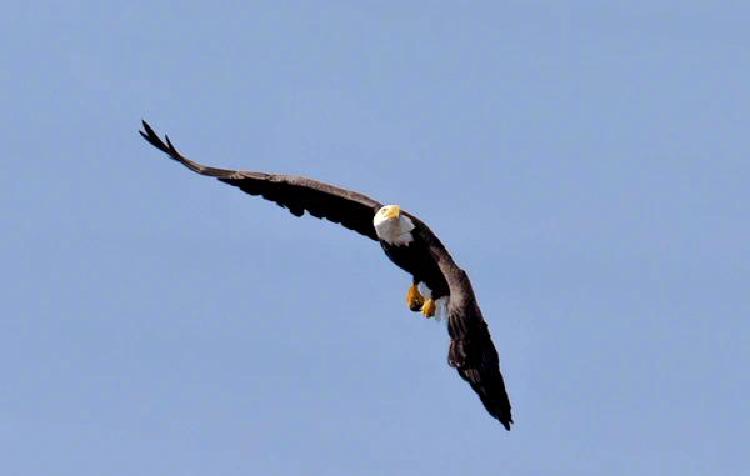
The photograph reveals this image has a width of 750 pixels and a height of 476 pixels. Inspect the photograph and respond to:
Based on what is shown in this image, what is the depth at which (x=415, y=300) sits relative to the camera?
126ft

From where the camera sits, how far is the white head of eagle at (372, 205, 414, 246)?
3731 centimetres

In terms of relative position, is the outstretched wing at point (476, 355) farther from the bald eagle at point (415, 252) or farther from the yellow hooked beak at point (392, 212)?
the yellow hooked beak at point (392, 212)

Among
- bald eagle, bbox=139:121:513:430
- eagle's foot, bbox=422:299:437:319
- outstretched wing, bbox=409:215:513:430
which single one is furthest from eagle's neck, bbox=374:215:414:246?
outstretched wing, bbox=409:215:513:430

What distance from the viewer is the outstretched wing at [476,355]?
33.5 m

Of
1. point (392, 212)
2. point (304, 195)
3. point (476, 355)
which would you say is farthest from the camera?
point (304, 195)

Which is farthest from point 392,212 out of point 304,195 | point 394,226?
point 304,195

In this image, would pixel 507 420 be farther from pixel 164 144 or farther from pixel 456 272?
pixel 164 144

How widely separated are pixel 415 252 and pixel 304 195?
110 inches

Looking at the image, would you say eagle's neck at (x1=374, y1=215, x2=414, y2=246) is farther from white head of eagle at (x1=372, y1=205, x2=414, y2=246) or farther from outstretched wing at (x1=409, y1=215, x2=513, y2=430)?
outstretched wing at (x1=409, y1=215, x2=513, y2=430)

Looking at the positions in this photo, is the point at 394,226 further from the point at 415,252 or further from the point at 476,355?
the point at 476,355

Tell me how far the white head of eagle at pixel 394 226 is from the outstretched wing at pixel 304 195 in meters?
1.43

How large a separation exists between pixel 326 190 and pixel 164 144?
301 centimetres

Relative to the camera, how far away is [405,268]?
125ft

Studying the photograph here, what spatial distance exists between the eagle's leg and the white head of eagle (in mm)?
1107
